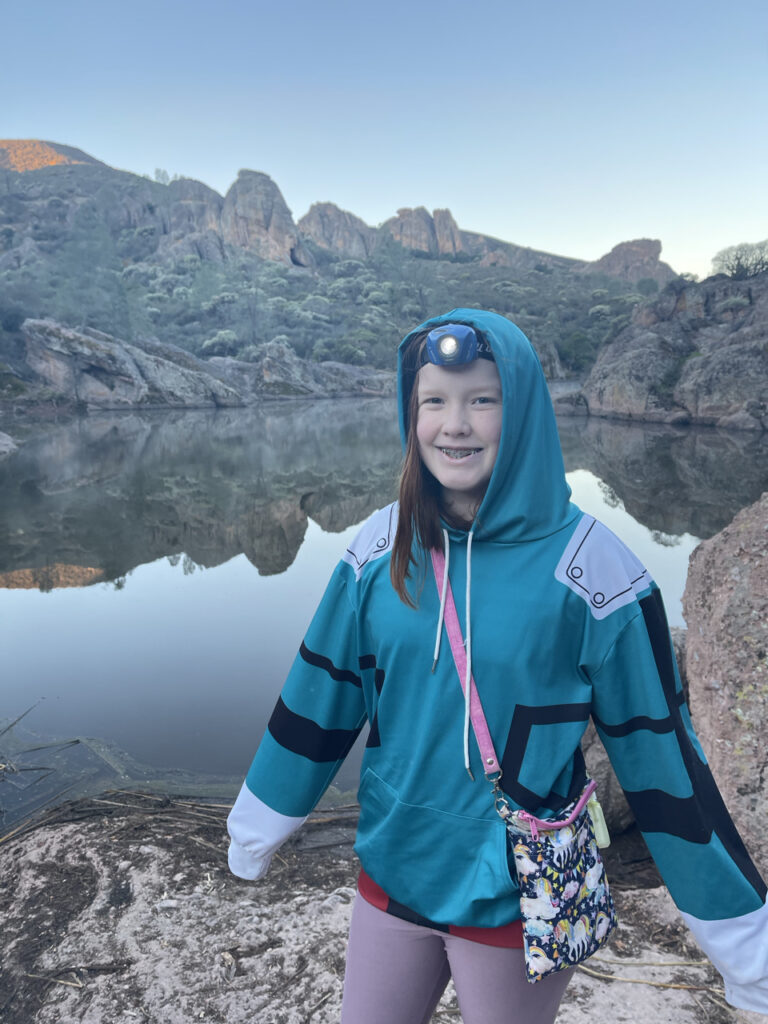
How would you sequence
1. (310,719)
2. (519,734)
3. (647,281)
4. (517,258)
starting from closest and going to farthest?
(519,734), (310,719), (647,281), (517,258)

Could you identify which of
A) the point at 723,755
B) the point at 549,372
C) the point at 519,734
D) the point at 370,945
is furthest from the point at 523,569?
the point at 549,372

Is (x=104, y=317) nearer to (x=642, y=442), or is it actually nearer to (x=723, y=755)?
(x=642, y=442)

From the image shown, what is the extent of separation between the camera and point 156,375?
32594 mm

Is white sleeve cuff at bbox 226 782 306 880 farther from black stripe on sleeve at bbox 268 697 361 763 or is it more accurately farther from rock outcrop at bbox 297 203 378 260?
rock outcrop at bbox 297 203 378 260

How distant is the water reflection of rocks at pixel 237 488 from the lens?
810 cm

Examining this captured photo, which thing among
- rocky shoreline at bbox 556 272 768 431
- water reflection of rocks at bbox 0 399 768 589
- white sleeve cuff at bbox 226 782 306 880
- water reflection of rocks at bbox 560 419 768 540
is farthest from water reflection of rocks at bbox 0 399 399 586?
rocky shoreline at bbox 556 272 768 431

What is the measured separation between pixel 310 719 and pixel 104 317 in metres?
42.0

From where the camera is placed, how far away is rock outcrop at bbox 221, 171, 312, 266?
84.2m

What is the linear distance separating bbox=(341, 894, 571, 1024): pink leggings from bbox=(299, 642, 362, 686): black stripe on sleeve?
0.43 metres

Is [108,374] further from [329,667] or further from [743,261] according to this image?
[329,667]

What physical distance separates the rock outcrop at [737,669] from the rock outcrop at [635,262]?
354 feet

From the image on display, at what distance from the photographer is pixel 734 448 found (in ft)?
49.6

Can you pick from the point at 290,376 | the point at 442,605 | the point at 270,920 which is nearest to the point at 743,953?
the point at 442,605

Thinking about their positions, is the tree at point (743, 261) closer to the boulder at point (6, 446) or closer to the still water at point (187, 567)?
the still water at point (187, 567)
